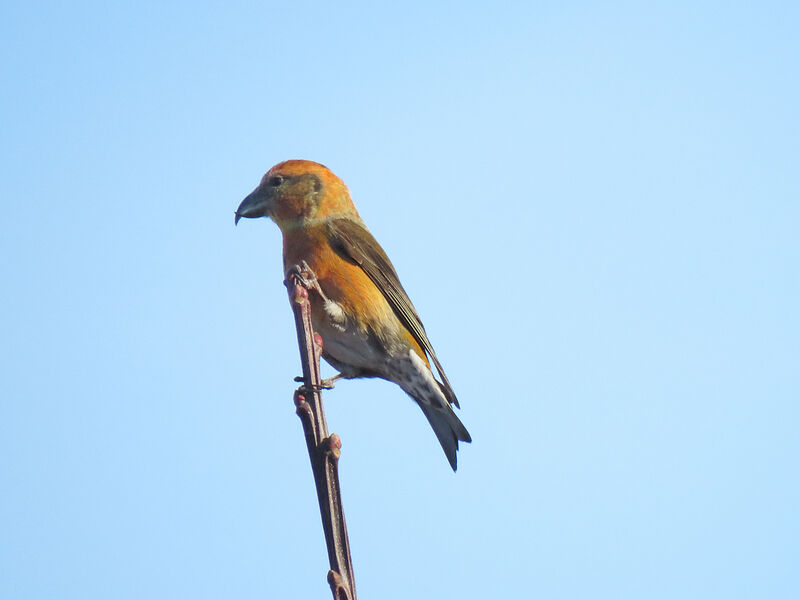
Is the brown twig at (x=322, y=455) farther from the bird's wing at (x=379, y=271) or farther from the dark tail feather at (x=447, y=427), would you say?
the dark tail feather at (x=447, y=427)

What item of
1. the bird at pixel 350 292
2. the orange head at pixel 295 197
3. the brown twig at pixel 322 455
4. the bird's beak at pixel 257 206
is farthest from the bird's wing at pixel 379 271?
the brown twig at pixel 322 455

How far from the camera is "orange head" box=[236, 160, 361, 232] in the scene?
16.5ft

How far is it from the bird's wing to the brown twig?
263cm

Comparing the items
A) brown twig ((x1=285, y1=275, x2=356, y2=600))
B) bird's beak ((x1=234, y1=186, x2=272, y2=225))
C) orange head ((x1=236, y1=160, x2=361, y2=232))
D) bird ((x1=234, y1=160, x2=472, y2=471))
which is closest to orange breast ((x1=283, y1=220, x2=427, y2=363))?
bird ((x1=234, y1=160, x2=472, y2=471))

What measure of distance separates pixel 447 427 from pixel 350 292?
44.3 inches

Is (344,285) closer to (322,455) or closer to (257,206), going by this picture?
(257,206)

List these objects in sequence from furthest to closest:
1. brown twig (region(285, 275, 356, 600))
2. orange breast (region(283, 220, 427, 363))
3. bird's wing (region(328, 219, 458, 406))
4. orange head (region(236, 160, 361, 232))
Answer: orange head (region(236, 160, 361, 232)), bird's wing (region(328, 219, 458, 406)), orange breast (region(283, 220, 427, 363)), brown twig (region(285, 275, 356, 600))

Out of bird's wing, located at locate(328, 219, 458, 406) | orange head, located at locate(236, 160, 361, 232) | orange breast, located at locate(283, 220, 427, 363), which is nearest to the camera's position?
orange breast, located at locate(283, 220, 427, 363)

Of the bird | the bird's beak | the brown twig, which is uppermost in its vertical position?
the bird's beak

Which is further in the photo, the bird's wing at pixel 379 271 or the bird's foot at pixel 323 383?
the bird's wing at pixel 379 271

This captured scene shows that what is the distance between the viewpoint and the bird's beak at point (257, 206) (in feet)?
16.7

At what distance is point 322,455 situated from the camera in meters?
1.92

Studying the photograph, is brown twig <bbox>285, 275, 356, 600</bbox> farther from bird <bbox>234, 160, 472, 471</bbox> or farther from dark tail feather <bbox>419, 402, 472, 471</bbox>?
dark tail feather <bbox>419, 402, 472, 471</bbox>

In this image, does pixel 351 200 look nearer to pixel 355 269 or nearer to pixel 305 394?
pixel 355 269
